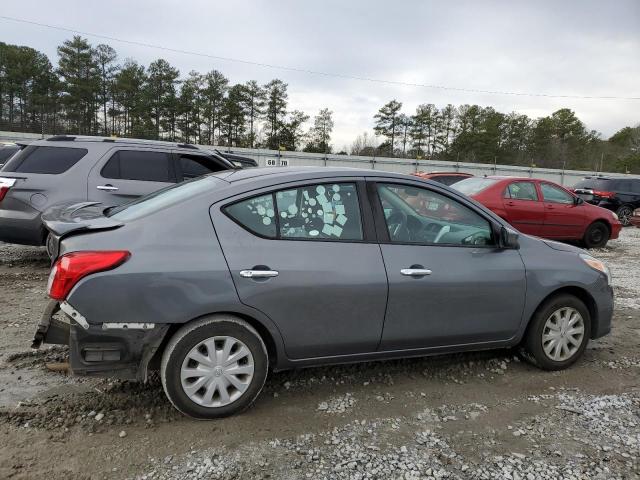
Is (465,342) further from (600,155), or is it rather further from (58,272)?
(600,155)

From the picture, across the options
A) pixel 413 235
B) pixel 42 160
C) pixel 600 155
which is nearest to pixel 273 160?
pixel 42 160

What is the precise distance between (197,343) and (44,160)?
4.70 metres

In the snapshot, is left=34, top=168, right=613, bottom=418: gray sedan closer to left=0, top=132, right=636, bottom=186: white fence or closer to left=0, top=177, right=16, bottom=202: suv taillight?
left=0, top=177, right=16, bottom=202: suv taillight

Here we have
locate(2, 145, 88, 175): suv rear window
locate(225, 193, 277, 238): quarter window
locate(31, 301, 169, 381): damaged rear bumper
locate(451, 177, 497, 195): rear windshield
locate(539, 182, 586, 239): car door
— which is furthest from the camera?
locate(539, 182, 586, 239): car door

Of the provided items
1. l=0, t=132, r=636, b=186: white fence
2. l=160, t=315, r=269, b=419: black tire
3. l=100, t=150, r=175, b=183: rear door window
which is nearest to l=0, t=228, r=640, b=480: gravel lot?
l=160, t=315, r=269, b=419: black tire

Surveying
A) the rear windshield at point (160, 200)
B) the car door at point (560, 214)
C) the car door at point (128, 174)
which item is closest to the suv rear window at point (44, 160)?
the car door at point (128, 174)

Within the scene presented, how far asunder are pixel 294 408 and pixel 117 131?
5471cm

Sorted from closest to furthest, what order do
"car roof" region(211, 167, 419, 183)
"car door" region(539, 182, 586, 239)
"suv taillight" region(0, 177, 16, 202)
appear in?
"car roof" region(211, 167, 419, 183)
"suv taillight" region(0, 177, 16, 202)
"car door" region(539, 182, 586, 239)

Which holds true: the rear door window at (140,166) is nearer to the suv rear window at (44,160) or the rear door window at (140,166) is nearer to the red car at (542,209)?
the suv rear window at (44,160)

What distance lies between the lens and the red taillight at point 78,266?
8.54ft

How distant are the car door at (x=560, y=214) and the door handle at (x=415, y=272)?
7.60 meters

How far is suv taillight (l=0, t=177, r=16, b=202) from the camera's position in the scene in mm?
5812

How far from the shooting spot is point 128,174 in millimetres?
6504

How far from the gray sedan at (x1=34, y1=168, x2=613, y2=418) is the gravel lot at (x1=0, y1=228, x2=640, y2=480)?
0.94 feet
